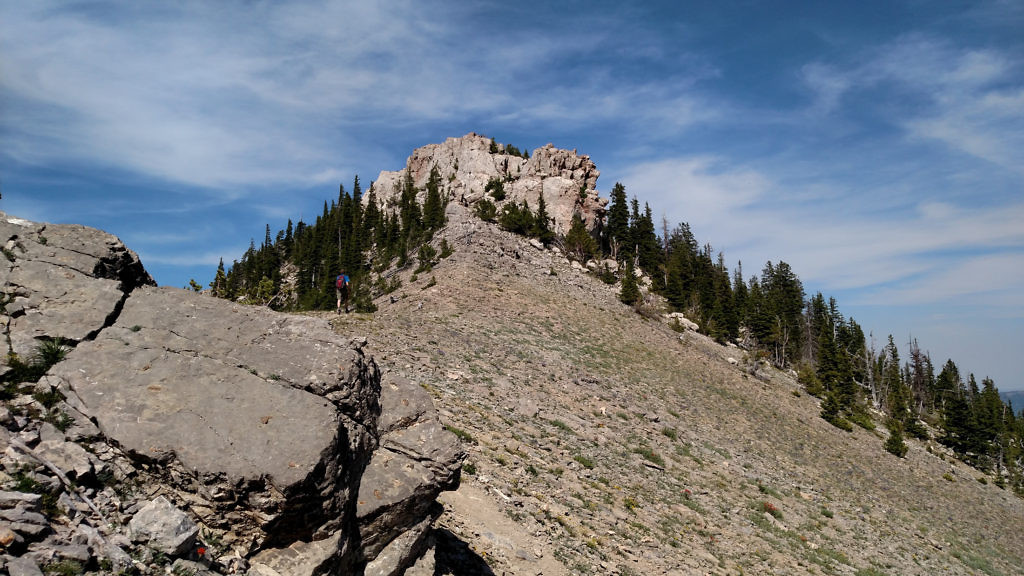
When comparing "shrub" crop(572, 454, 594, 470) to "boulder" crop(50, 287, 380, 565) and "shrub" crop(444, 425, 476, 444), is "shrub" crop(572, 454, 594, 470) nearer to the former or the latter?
"shrub" crop(444, 425, 476, 444)

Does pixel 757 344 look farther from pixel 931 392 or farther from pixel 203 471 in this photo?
pixel 203 471

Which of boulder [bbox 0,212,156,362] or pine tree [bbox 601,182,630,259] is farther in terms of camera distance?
pine tree [bbox 601,182,630,259]

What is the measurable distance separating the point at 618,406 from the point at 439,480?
20282 millimetres

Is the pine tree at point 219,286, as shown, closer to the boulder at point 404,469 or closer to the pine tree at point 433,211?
the boulder at point 404,469

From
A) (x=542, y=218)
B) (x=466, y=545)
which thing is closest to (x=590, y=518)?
(x=466, y=545)

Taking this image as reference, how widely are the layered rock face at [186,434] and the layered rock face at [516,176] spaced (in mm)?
68441

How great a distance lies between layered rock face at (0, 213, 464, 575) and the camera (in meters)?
5.46

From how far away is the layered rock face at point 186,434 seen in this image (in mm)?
5457

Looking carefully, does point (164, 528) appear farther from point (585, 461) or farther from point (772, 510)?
point (772, 510)

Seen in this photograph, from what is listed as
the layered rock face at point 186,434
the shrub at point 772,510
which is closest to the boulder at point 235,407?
the layered rock face at point 186,434

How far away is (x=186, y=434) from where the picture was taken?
619 centimetres

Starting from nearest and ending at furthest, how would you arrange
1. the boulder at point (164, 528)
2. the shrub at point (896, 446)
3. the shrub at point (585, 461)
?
the boulder at point (164, 528), the shrub at point (585, 461), the shrub at point (896, 446)

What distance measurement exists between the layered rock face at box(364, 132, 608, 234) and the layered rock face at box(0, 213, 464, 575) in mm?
68441

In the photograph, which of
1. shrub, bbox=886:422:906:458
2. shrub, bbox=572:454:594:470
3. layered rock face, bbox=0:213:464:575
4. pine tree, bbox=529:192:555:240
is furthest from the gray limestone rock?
pine tree, bbox=529:192:555:240
